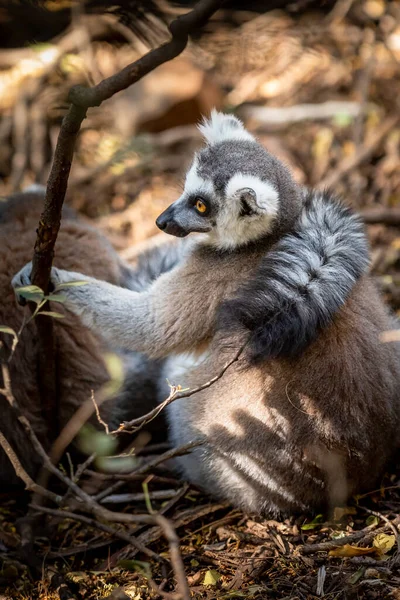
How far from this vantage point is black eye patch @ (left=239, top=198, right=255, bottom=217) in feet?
13.7

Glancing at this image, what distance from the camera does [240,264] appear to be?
14.3 ft

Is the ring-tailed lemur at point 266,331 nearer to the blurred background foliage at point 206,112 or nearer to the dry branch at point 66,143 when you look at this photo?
the dry branch at point 66,143

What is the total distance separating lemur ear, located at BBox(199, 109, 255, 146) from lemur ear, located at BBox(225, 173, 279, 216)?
63 centimetres

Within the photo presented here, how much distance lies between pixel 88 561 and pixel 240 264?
7.06ft

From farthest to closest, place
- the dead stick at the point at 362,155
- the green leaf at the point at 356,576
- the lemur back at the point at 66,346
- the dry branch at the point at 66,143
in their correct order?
the dead stick at the point at 362,155, the lemur back at the point at 66,346, the green leaf at the point at 356,576, the dry branch at the point at 66,143

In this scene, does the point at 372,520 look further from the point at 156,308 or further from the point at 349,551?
the point at 156,308

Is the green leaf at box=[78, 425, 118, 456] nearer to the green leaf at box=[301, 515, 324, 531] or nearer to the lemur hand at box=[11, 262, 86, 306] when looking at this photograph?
the lemur hand at box=[11, 262, 86, 306]

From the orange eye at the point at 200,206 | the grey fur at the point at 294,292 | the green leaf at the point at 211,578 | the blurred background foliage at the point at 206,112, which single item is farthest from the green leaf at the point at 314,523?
the blurred background foliage at the point at 206,112

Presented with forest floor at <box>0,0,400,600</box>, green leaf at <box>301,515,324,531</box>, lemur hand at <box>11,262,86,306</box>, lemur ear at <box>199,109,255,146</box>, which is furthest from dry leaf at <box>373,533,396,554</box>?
lemur ear at <box>199,109,255,146</box>

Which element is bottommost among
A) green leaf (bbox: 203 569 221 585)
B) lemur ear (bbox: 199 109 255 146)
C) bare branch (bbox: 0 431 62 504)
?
green leaf (bbox: 203 569 221 585)

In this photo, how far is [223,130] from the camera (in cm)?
484

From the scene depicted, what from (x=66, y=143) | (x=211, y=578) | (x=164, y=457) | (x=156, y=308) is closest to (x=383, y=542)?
(x=211, y=578)

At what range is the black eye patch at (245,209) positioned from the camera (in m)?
4.18

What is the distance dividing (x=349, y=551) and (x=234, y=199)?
7.18 feet
